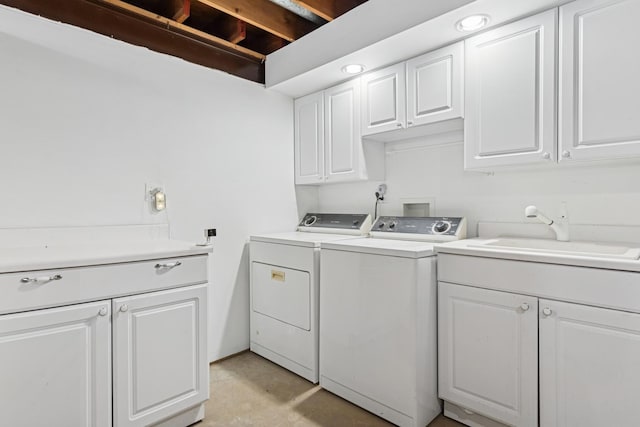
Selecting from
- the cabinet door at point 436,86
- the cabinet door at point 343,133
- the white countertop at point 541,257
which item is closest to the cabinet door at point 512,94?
the cabinet door at point 436,86

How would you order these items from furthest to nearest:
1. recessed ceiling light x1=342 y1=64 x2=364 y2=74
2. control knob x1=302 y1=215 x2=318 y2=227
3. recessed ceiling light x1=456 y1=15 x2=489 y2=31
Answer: control knob x1=302 y1=215 x2=318 y2=227
recessed ceiling light x1=342 y1=64 x2=364 y2=74
recessed ceiling light x1=456 y1=15 x2=489 y2=31

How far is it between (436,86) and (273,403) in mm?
Result: 2162

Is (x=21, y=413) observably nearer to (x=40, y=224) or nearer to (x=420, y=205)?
(x=40, y=224)

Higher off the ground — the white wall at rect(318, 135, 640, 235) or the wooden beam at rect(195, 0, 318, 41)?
the wooden beam at rect(195, 0, 318, 41)

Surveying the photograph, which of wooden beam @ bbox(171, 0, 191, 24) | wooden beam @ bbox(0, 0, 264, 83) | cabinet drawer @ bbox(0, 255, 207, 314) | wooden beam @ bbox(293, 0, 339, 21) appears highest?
wooden beam @ bbox(293, 0, 339, 21)

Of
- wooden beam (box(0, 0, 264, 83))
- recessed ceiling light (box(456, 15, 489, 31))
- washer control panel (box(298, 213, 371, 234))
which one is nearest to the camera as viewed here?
recessed ceiling light (box(456, 15, 489, 31))

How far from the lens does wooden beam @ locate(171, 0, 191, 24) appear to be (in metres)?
2.18

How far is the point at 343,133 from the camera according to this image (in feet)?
8.77

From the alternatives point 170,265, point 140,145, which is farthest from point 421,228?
point 140,145

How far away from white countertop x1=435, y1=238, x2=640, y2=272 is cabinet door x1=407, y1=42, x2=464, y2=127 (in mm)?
811

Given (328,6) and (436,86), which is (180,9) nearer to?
(328,6)

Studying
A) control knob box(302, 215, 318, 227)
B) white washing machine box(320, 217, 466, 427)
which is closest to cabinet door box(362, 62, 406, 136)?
white washing machine box(320, 217, 466, 427)

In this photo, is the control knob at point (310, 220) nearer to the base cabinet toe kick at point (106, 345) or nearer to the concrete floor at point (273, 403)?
the concrete floor at point (273, 403)

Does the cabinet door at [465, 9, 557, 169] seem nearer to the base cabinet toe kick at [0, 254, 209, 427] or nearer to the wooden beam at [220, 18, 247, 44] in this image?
the wooden beam at [220, 18, 247, 44]
